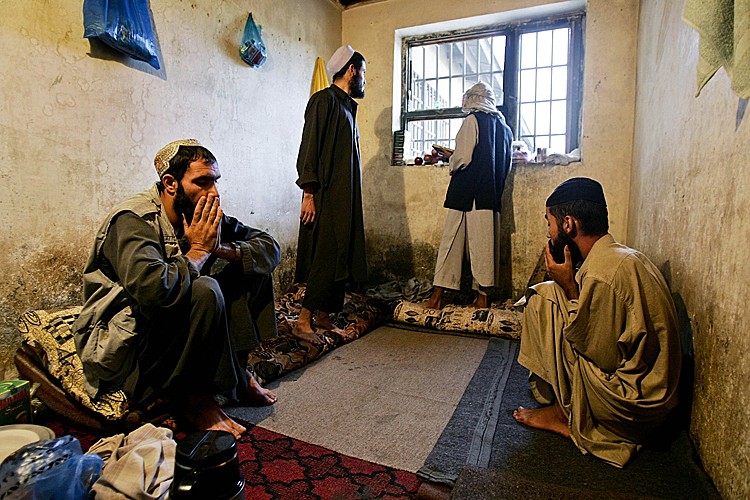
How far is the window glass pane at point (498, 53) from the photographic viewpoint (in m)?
4.29

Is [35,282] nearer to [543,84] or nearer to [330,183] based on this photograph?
[330,183]

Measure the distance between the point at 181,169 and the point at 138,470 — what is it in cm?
112

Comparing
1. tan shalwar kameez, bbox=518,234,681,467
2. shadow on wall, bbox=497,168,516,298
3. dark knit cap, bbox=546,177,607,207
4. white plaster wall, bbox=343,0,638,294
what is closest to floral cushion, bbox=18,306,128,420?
tan shalwar kameez, bbox=518,234,681,467

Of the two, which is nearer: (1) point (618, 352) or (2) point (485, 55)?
(1) point (618, 352)

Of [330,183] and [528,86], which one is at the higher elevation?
[528,86]

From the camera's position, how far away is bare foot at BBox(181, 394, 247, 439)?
5.67 ft

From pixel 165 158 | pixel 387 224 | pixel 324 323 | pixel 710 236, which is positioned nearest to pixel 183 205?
pixel 165 158

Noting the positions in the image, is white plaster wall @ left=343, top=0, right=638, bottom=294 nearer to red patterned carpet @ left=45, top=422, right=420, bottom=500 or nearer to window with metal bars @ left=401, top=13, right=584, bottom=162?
window with metal bars @ left=401, top=13, right=584, bottom=162

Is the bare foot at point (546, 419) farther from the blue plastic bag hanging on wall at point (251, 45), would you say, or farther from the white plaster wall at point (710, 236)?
the blue plastic bag hanging on wall at point (251, 45)

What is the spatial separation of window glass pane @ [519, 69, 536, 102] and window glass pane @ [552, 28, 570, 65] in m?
0.22

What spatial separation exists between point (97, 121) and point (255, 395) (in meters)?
1.72

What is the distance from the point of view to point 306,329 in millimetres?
2852

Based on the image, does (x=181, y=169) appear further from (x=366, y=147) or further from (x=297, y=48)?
(x=366, y=147)

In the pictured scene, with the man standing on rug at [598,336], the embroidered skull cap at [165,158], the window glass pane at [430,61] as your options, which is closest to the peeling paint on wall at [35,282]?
the embroidered skull cap at [165,158]
